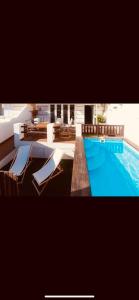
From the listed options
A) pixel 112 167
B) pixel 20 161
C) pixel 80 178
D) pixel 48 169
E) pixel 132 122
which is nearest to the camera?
pixel 80 178

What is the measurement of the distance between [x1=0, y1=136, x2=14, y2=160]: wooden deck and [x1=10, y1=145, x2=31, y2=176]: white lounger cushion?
139cm

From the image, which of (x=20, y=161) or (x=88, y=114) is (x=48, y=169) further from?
(x=88, y=114)

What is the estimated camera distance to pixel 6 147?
10.7 m

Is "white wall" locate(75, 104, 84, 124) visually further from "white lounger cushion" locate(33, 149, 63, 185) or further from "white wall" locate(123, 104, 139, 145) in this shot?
"white lounger cushion" locate(33, 149, 63, 185)

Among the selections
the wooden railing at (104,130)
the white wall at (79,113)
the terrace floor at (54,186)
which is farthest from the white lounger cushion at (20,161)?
the white wall at (79,113)

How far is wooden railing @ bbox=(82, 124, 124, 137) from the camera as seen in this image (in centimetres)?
1483

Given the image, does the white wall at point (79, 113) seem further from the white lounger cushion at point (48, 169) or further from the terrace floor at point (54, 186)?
the white lounger cushion at point (48, 169)

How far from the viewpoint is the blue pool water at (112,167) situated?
8.31 metres

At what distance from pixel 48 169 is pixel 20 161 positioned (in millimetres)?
1304

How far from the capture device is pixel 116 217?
2266 millimetres

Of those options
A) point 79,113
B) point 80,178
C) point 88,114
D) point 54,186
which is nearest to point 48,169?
point 54,186

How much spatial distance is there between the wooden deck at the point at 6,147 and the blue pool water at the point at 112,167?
10.8 feet
